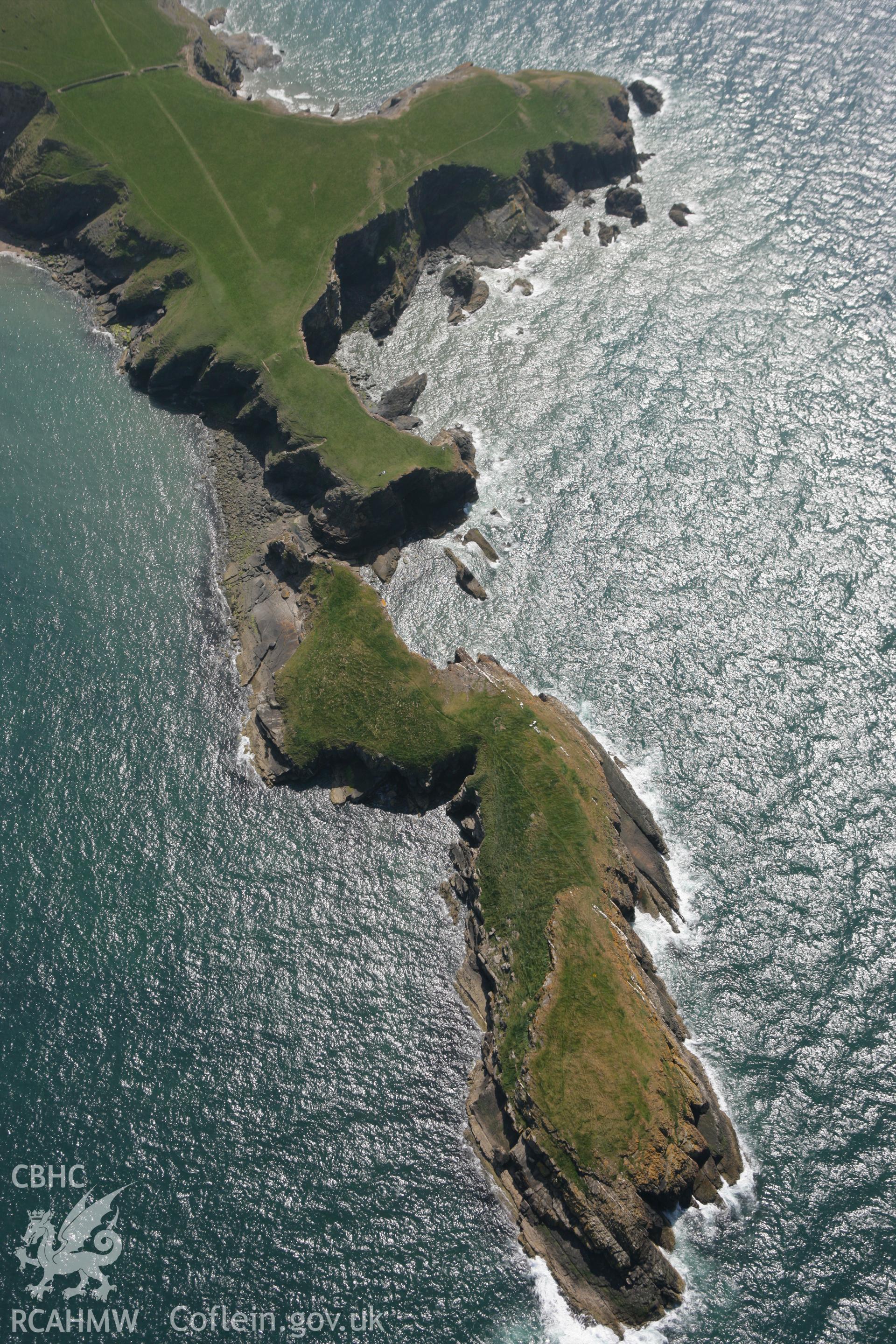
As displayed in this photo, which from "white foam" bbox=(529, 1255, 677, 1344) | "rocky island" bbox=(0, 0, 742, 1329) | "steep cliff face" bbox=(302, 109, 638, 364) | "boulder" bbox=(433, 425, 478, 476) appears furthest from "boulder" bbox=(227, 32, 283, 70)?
"white foam" bbox=(529, 1255, 677, 1344)

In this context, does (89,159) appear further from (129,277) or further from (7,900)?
(7,900)

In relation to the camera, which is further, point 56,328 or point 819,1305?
point 56,328

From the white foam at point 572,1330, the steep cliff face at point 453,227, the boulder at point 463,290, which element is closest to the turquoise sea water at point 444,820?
the white foam at point 572,1330

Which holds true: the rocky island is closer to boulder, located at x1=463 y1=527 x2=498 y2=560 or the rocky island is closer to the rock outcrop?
→ the rock outcrop

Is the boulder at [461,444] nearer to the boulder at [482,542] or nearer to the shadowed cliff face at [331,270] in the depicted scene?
the shadowed cliff face at [331,270]

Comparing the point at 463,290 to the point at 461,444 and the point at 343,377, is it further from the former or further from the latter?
the point at 461,444

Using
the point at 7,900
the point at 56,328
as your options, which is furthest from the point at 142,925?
the point at 56,328

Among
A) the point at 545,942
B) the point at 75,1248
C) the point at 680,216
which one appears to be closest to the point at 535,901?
the point at 545,942
